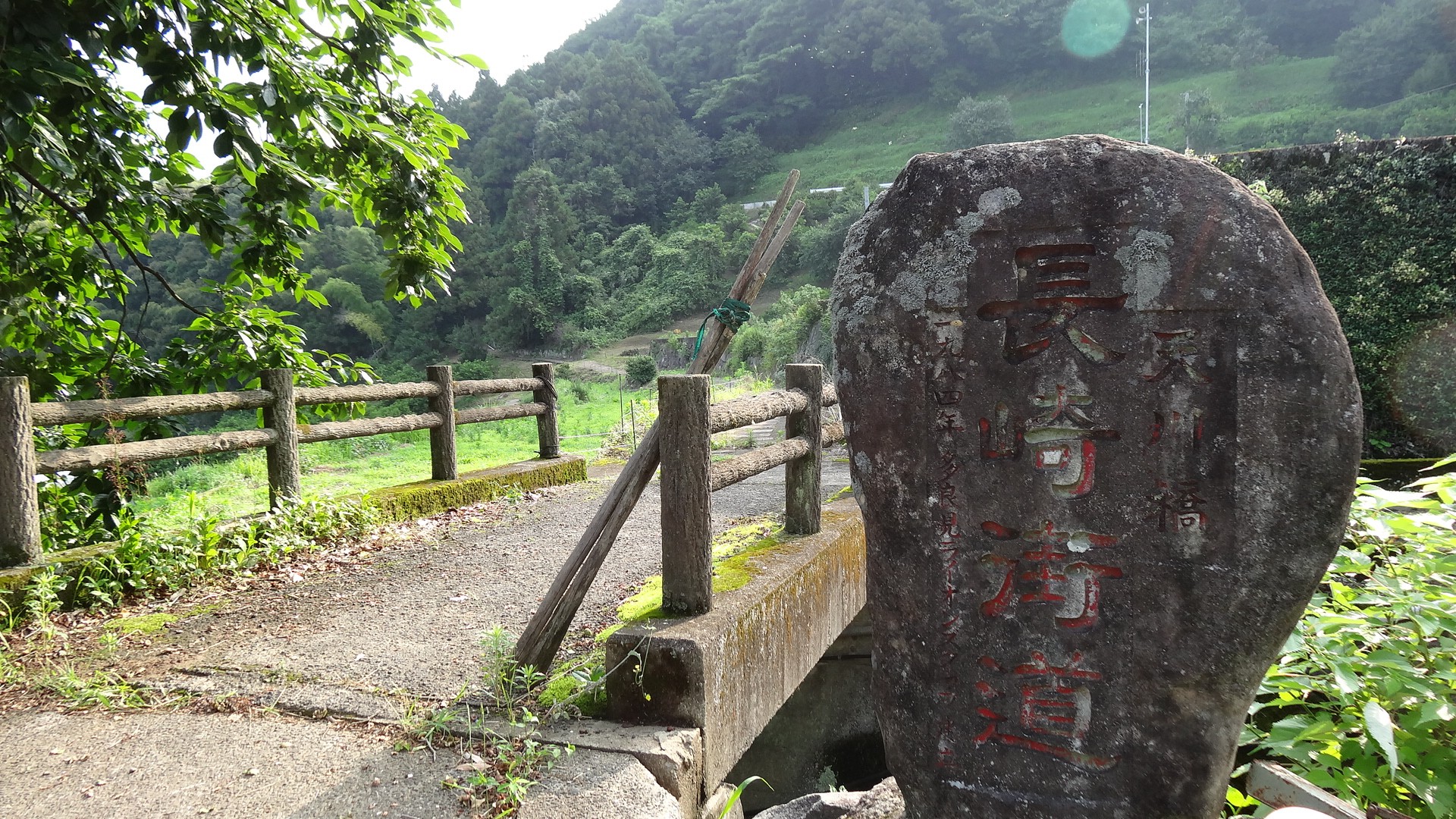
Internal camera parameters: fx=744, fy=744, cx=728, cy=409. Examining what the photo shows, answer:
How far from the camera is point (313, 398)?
15.2 feet

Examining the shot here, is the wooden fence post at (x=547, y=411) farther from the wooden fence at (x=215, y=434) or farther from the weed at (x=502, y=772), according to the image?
the weed at (x=502, y=772)

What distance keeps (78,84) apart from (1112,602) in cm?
354

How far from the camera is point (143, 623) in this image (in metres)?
3.38

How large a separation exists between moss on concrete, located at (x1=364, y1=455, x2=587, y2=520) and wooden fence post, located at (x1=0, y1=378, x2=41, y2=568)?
181 cm

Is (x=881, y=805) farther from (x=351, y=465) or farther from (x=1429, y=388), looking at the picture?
(x=351, y=465)

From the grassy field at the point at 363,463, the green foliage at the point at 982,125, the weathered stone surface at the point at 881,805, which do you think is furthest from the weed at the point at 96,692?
the green foliage at the point at 982,125

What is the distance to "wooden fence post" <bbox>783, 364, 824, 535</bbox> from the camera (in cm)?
360

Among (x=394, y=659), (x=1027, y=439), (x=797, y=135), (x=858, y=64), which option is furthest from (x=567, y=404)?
(x=858, y=64)

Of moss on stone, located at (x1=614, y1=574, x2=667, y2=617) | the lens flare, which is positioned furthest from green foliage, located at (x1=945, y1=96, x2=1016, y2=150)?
moss on stone, located at (x1=614, y1=574, x2=667, y2=617)

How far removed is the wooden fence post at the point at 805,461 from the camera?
3600mm

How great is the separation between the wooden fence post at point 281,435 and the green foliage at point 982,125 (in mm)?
39832

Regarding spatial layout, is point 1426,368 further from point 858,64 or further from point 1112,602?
point 858,64

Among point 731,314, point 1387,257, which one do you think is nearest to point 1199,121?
point 1387,257

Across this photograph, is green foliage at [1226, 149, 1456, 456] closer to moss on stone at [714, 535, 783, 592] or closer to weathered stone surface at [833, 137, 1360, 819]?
moss on stone at [714, 535, 783, 592]
